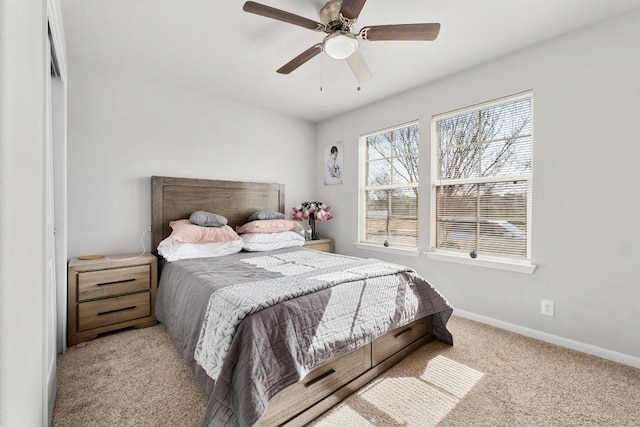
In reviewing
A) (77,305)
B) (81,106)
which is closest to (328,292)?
(77,305)

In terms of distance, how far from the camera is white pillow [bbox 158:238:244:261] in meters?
2.69

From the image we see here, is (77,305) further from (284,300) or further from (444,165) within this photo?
(444,165)

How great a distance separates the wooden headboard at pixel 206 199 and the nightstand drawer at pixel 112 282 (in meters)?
0.49

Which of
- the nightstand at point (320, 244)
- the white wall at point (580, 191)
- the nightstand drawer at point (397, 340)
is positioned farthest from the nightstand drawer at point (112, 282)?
the white wall at point (580, 191)

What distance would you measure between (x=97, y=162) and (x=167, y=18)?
1571mm

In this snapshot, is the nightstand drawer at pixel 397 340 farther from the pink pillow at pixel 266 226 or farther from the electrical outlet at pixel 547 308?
the pink pillow at pixel 266 226

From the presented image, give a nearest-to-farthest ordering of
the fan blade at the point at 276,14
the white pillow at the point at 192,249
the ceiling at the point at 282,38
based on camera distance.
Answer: the fan blade at the point at 276,14, the ceiling at the point at 282,38, the white pillow at the point at 192,249

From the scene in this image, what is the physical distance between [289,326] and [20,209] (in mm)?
1129

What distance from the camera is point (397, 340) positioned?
2064mm

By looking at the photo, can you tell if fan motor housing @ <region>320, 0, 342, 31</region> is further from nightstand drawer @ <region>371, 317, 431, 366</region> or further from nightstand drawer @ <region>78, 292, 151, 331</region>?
nightstand drawer @ <region>78, 292, 151, 331</region>

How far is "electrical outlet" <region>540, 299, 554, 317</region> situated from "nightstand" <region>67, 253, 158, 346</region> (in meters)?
3.46

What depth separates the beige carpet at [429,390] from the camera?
1.53 meters

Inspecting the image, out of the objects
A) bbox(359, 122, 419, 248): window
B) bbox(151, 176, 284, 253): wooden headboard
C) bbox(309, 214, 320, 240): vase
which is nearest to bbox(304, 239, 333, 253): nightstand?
bbox(309, 214, 320, 240): vase

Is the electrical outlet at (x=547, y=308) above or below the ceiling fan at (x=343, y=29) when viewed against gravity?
below
